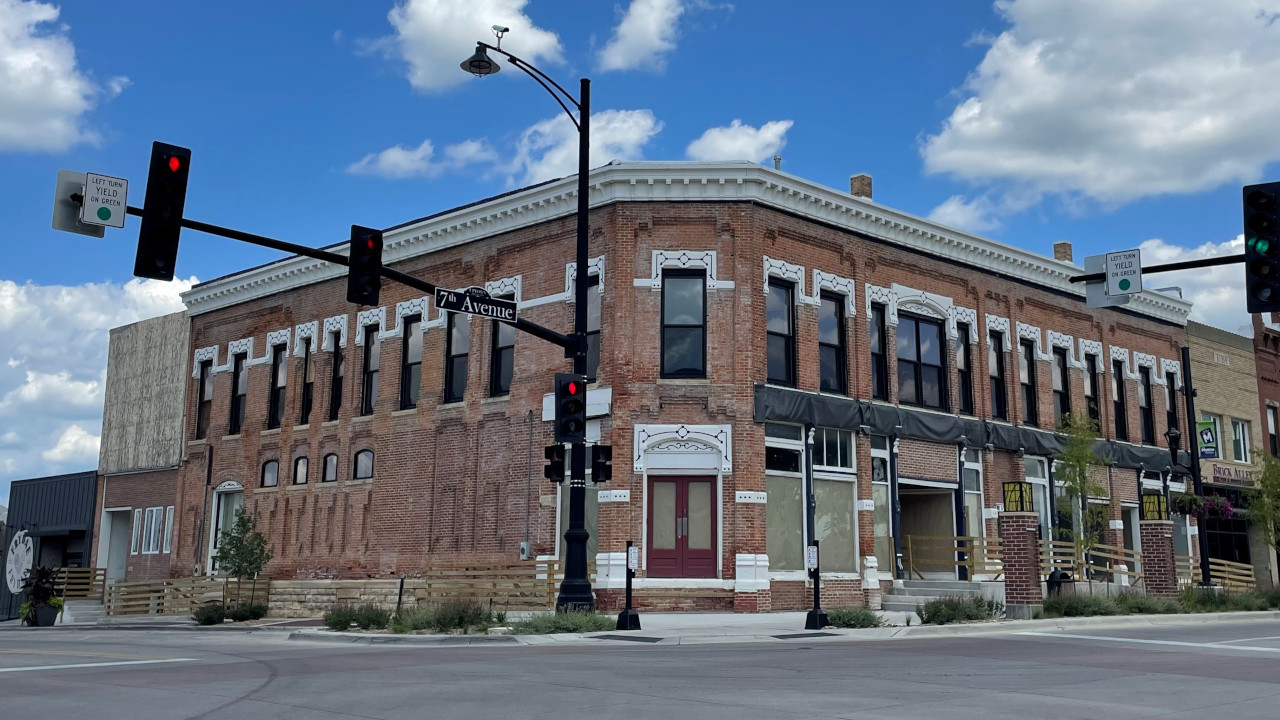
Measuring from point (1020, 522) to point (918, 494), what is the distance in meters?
8.42

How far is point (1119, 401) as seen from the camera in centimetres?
3716

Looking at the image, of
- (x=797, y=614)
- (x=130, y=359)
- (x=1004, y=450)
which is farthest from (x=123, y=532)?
(x=1004, y=450)

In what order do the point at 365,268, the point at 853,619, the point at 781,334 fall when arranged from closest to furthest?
the point at 365,268 < the point at 853,619 < the point at 781,334

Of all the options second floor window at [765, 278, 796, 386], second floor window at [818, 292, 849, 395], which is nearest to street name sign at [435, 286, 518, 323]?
second floor window at [765, 278, 796, 386]

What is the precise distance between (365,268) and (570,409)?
4.77 meters

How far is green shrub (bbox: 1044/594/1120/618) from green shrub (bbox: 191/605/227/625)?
19.3 m

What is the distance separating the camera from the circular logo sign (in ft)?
144

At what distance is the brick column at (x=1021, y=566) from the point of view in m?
22.8

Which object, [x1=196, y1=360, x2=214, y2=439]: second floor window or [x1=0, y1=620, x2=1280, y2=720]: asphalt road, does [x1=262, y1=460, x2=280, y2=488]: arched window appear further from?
[x1=0, y1=620, x2=1280, y2=720]: asphalt road

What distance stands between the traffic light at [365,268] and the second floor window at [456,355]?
1340cm

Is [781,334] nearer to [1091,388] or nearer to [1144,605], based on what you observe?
[1144,605]

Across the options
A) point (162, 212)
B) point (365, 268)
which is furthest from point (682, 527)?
point (162, 212)

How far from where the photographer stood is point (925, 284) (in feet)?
103

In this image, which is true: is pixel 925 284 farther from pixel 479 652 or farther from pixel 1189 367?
pixel 479 652
